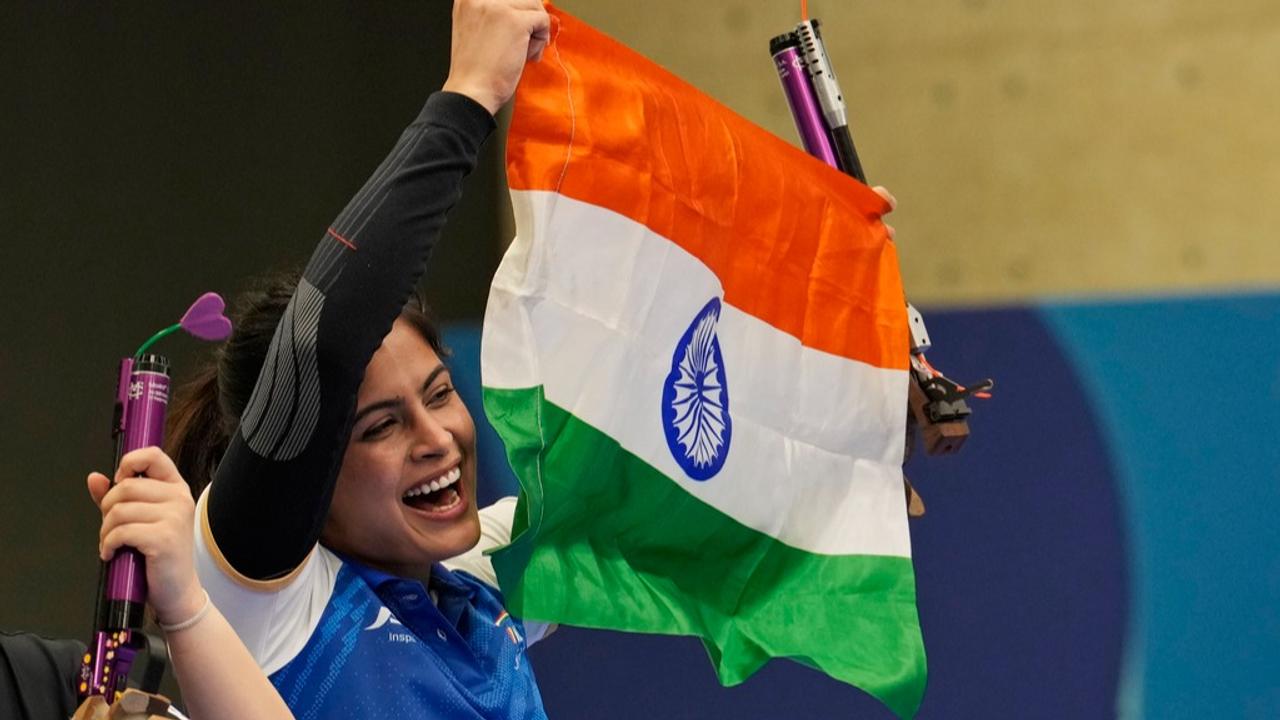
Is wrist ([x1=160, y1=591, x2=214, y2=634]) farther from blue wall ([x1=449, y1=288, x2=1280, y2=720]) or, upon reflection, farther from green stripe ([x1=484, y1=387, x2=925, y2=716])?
blue wall ([x1=449, y1=288, x2=1280, y2=720])

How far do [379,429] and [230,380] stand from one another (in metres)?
0.14

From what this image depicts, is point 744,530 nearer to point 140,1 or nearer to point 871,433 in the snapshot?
point 871,433

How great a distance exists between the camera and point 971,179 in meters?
3.94

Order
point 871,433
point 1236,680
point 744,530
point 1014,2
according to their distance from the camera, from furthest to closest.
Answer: point 1014,2 → point 1236,680 → point 871,433 → point 744,530

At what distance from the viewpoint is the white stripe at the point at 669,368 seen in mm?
1471

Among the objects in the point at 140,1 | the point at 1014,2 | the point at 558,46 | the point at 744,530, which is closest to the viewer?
the point at 558,46

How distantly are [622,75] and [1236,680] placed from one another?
1.49 meters

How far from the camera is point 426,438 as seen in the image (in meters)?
1.44

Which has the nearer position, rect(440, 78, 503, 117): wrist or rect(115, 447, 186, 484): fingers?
rect(115, 447, 186, 484): fingers

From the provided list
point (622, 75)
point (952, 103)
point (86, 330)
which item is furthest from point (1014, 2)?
point (622, 75)

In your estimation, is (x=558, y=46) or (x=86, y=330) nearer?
(x=558, y=46)

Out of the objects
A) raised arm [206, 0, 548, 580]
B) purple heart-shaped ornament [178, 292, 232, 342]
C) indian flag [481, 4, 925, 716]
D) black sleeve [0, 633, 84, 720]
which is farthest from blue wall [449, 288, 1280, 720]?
purple heart-shaped ornament [178, 292, 232, 342]

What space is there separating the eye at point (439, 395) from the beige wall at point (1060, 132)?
255cm

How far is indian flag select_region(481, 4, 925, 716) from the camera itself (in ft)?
4.87
